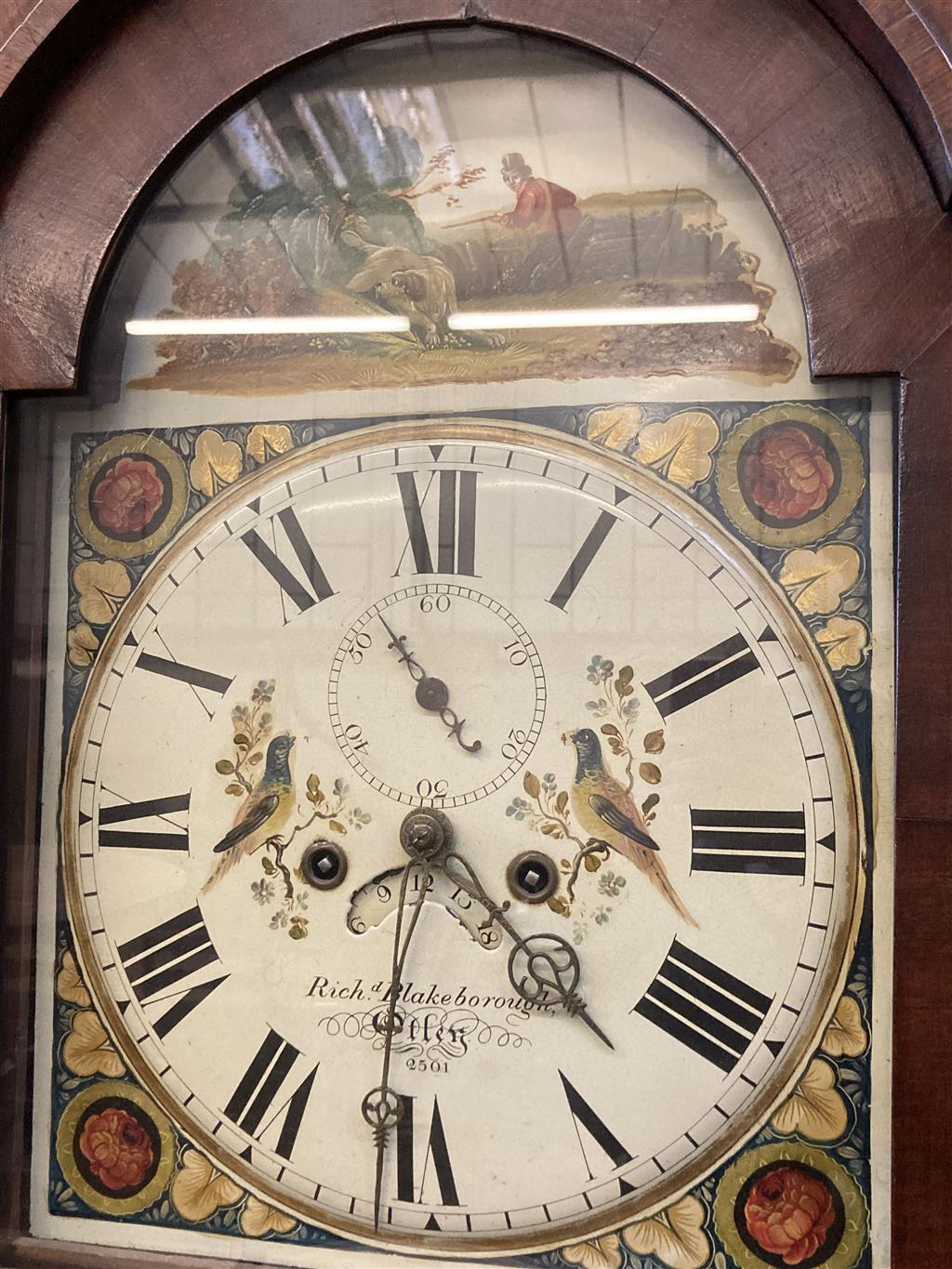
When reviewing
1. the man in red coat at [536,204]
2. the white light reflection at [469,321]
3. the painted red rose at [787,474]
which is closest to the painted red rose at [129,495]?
the white light reflection at [469,321]

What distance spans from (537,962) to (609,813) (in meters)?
0.14

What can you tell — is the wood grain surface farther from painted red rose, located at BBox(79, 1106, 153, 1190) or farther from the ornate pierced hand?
painted red rose, located at BBox(79, 1106, 153, 1190)

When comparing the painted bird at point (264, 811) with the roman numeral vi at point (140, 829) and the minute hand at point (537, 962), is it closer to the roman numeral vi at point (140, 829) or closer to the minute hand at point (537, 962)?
the roman numeral vi at point (140, 829)

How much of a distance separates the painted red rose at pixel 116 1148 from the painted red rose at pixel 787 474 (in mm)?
796

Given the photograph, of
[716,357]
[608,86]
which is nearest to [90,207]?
[608,86]

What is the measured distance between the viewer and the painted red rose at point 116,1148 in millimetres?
1085

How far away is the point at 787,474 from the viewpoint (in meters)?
0.99

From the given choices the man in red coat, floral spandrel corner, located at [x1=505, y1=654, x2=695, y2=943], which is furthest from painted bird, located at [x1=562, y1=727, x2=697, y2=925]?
the man in red coat

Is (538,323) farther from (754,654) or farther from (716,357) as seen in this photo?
(754,654)

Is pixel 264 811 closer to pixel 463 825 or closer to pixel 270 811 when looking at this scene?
pixel 270 811

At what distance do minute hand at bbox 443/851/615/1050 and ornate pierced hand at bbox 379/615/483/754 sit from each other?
10 cm

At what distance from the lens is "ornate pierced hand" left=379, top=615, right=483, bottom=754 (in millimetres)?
1037

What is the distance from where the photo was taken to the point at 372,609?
106 cm

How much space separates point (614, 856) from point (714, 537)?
0.93 ft
